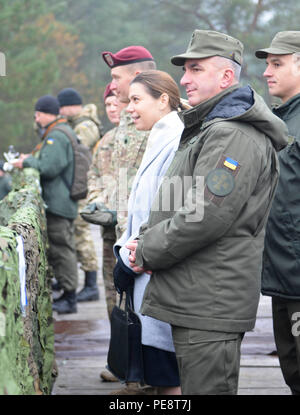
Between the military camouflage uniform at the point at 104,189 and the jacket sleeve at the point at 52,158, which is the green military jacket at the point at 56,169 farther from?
the military camouflage uniform at the point at 104,189

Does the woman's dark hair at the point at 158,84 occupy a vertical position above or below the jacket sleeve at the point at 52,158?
above

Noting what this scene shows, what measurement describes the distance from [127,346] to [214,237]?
106 centimetres

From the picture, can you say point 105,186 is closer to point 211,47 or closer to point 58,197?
point 58,197

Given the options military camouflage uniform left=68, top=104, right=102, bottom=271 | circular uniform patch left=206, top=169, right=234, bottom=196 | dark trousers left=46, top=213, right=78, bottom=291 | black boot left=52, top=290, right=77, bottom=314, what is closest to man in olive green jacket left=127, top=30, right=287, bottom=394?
circular uniform patch left=206, top=169, right=234, bottom=196

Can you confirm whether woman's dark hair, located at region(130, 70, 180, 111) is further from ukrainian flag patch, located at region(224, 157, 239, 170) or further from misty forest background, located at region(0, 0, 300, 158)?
misty forest background, located at region(0, 0, 300, 158)

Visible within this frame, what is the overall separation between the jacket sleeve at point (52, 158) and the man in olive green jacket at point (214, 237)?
467cm

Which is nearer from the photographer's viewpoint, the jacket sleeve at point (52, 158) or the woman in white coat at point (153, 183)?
the woman in white coat at point (153, 183)

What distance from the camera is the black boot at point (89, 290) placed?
9.48m

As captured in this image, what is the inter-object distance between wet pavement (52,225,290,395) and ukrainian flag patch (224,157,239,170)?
2.76m

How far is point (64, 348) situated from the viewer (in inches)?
283

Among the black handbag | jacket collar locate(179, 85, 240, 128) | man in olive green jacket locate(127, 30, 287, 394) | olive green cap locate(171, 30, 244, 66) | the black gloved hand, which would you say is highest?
olive green cap locate(171, 30, 244, 66)

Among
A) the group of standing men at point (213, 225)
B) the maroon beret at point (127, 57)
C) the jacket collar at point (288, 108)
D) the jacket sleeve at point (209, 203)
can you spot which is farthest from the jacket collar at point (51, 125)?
the jacket sleeve at point (209, 203)

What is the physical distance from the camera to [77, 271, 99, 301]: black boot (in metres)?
9.48
